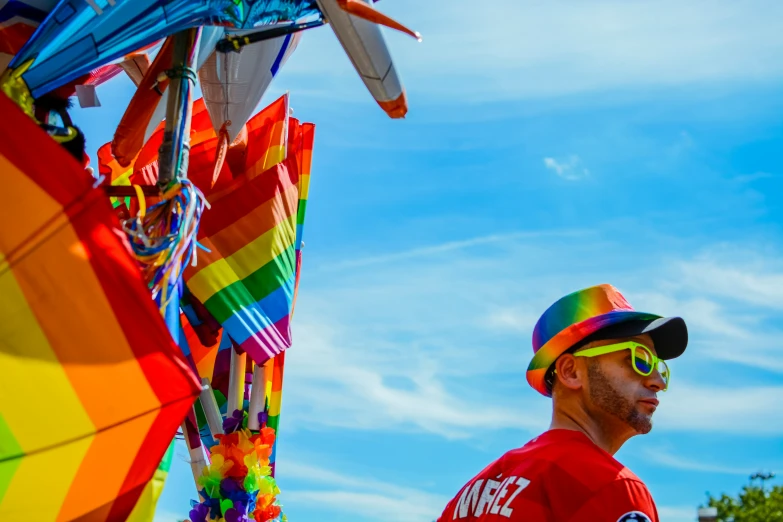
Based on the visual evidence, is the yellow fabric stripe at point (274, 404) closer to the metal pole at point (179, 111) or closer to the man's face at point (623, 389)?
the metal pole at point (179, 111)

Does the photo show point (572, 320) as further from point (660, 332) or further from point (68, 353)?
point (68, 353)

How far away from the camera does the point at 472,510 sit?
10.6ft

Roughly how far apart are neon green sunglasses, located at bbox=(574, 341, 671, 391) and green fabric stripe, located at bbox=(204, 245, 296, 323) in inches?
168

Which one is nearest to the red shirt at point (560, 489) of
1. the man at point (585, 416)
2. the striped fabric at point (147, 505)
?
the man at point (585, 416)

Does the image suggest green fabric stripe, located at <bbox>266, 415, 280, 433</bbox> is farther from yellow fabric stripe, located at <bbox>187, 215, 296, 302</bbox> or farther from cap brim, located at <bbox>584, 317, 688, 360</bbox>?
cap brim, located at <bbox>584, 317, 688, 360</bbox>

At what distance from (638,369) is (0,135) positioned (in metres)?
2.09

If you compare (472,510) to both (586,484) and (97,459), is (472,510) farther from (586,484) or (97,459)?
(97,459)

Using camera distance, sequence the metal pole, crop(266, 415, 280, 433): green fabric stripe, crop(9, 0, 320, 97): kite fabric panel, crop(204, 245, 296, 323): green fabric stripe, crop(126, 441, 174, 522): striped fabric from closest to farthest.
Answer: crop(126, 441, 174, 522): striped fabric
crop(9, 0, 320, 97): kite fabric panel
the metal pole
crop(204, 245, 296, 323): green fabric stripe
crop(266, 415, 280, 433): green fabric stripe

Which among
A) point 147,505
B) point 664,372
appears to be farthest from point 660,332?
point 147,505

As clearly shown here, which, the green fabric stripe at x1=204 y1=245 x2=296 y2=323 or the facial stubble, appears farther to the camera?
the green fabric stripe at x1=204 y1=245 x2=296 y2=323

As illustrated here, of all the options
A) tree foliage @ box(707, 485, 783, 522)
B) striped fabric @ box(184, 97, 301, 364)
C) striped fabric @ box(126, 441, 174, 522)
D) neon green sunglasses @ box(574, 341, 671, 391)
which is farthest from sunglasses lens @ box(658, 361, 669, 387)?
tree foliage @ box(707, 485, 783, 522)

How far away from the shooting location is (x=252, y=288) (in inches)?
299

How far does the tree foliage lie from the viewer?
25.0m

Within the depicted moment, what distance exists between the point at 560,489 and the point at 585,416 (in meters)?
0.50
